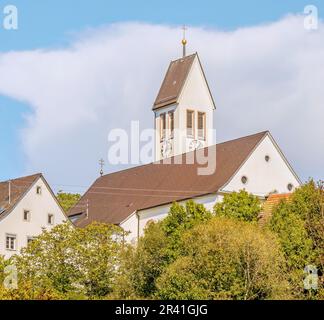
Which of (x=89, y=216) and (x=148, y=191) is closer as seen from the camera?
(x=148, y=191)

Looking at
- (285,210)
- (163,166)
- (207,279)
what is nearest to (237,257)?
(207,279)

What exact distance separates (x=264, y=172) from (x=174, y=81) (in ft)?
73.5

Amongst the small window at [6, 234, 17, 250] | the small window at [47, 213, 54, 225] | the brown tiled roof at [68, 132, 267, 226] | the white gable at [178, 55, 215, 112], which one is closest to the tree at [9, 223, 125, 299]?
the small window at [6, 234, 17, 250]

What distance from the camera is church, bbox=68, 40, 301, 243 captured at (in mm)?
54281

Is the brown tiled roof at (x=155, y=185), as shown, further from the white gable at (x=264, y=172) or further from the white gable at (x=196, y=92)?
the white gable at (x=196, y=92)

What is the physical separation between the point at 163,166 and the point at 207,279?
31.2 metres

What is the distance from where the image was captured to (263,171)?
178 feet

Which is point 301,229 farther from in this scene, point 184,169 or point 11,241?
point 184,169

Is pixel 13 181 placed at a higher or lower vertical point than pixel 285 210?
higher

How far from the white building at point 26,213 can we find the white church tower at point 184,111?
17.1 metres

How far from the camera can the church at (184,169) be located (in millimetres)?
54281

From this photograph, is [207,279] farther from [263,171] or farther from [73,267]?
[263,171]

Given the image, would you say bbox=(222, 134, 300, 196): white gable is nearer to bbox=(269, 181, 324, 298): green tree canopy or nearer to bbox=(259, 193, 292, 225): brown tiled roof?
bbox=(259, 193, 292, 225): brown tiled roof

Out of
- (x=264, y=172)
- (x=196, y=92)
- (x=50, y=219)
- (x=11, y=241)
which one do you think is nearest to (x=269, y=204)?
(x=264, y=172)
